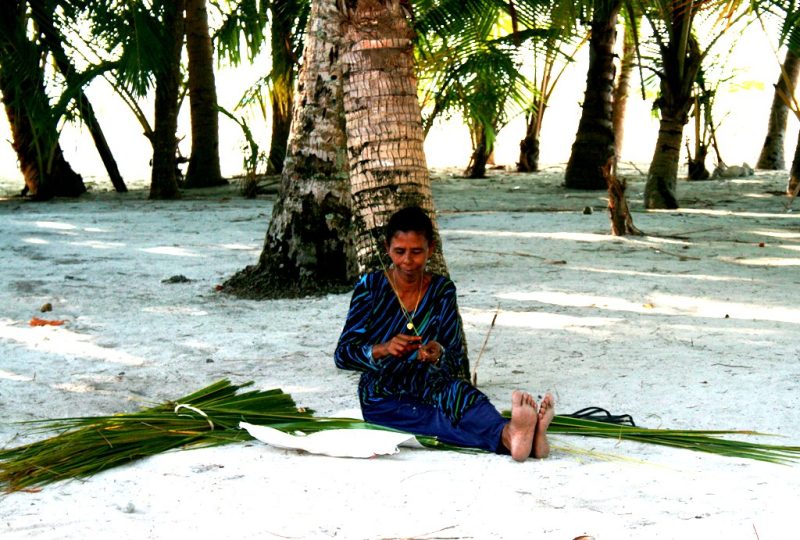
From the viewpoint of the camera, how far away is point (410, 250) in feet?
12.2

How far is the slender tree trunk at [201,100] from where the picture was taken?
13.0m

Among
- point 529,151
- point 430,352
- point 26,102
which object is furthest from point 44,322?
point 529,151

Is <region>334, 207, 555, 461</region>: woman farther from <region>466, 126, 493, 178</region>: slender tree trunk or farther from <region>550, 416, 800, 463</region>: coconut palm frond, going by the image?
<region>466, 126, 493, 178</region>: slender tree trunk

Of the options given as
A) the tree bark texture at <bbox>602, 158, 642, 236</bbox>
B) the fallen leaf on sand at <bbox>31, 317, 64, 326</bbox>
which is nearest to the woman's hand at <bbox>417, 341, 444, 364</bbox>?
the fallen leaf on sand at <bbox>31, 317, 64, 326</bbox>

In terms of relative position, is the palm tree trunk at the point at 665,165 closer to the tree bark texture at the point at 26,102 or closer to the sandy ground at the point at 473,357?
the sandy ground at the point at 473,357

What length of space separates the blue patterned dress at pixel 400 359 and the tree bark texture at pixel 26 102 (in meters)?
8.40

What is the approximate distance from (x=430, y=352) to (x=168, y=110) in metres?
9.06

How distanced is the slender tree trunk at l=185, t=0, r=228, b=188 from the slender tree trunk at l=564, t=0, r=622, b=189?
4725mm

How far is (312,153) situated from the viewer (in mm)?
6695

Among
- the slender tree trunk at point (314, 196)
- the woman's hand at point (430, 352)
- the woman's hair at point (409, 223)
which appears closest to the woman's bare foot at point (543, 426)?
A: the woman's hand at point (430, 352)

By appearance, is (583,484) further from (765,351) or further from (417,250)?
(765,351)

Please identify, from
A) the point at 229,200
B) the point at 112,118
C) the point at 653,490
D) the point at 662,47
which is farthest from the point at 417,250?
the point at 112,118

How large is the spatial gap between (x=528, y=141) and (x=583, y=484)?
43.7 ft

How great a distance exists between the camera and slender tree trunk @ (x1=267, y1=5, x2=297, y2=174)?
37.4 feet
